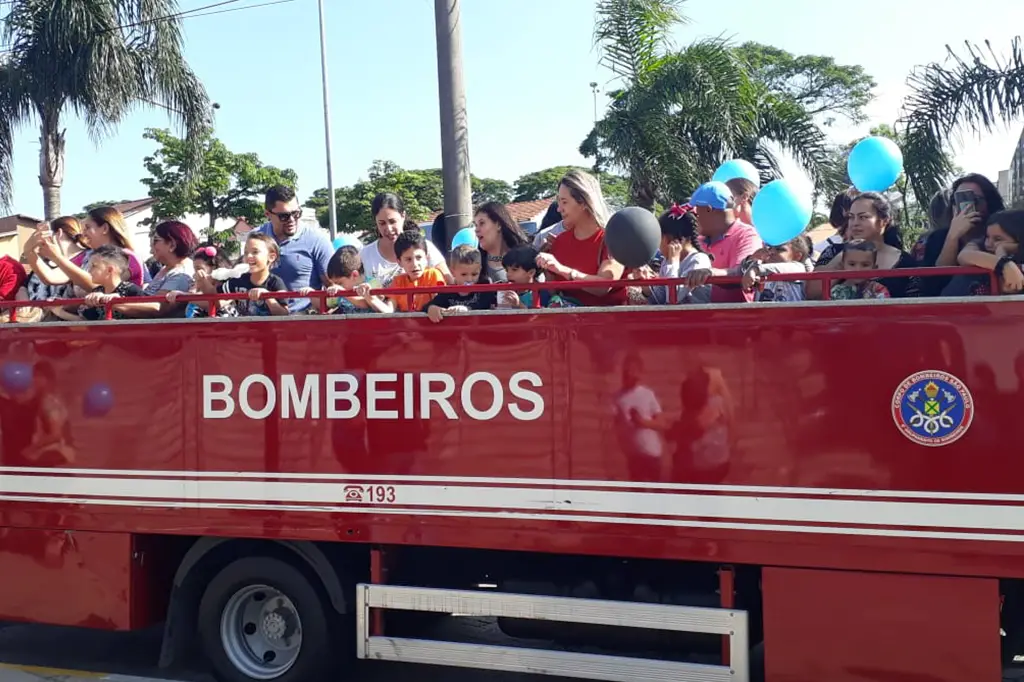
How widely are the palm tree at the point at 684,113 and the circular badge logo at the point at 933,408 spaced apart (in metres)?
7.49

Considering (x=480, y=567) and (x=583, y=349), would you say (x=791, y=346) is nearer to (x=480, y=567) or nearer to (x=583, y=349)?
(x=583, y=349)

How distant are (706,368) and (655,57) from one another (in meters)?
8.16

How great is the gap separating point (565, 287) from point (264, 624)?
7.83ft

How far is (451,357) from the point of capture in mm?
4617

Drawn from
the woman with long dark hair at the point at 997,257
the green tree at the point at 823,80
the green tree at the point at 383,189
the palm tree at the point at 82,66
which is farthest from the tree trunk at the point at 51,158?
the green tree at the point at 823,80

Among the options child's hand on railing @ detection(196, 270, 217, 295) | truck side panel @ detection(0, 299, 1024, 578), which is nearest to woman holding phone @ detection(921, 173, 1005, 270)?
truck side panel @ detection(0, 299, 1024, 578)

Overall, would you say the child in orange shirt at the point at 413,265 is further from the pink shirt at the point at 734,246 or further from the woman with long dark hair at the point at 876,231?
the woman with long dark hair at the point at 876,231

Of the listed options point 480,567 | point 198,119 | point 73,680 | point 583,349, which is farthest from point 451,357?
point 198,119

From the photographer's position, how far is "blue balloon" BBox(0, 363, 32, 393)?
17.4 ft

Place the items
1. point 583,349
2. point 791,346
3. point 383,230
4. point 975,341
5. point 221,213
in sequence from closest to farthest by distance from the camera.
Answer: point 975,341 → point 791,346 → point 583,349 → point 383,230 → point 221,213

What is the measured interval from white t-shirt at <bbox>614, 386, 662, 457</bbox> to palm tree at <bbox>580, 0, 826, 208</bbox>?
7.16 metres

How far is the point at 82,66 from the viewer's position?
15406 mm

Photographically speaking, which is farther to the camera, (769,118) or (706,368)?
(769,118)

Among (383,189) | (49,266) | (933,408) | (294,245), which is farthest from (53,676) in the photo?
(383,189)
